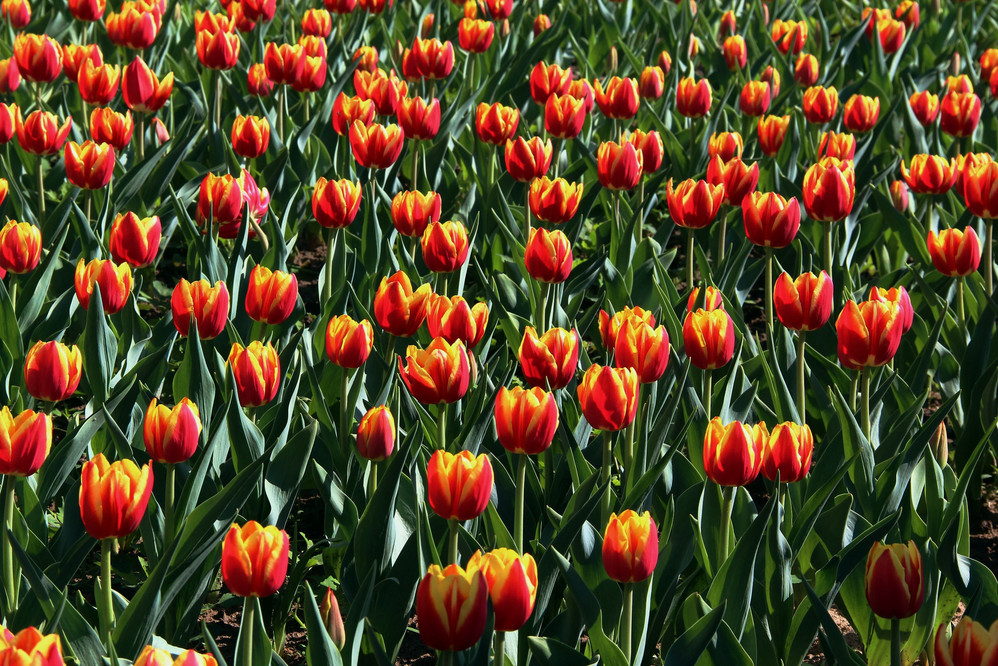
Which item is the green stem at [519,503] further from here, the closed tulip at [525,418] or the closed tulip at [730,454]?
the closed tulip at [730,454]

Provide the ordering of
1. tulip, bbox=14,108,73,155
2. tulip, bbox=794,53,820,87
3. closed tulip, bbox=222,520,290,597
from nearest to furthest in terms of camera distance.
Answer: closed tulip, bbox=222,520,290,597 → tulip, bbox=14,108,73,155 → tulip, bbox=794,53,820,87

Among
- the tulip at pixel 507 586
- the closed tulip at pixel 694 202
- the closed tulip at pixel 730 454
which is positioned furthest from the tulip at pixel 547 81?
the tulip at pixel 507 586

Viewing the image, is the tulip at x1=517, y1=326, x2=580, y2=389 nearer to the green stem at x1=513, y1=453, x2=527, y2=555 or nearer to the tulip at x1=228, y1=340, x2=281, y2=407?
the green stem at x1=513, y1=453, x2=527, y2=555

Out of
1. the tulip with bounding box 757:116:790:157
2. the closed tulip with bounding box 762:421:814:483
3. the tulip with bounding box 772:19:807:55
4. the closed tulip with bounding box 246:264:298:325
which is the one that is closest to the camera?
the closed tulip with bounding box 762:421:814:483

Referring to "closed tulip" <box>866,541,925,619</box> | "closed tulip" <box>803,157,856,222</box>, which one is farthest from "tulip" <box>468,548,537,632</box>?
"closed tulip" <box>803,157,856,222</box>

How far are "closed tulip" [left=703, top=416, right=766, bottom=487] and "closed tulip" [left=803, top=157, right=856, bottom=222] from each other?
115 centimetres

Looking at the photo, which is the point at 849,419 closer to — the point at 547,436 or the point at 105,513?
the point at 547,436

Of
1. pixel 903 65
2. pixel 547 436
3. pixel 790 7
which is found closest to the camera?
pixel 547 436

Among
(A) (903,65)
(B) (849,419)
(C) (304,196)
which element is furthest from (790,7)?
(B) (849,419)

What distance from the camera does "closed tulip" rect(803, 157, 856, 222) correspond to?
2.70 m

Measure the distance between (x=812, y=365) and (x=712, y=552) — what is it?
728mm

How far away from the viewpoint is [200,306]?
2.14 meters

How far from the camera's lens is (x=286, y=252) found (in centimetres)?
282

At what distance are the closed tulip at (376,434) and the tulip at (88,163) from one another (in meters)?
1.24
